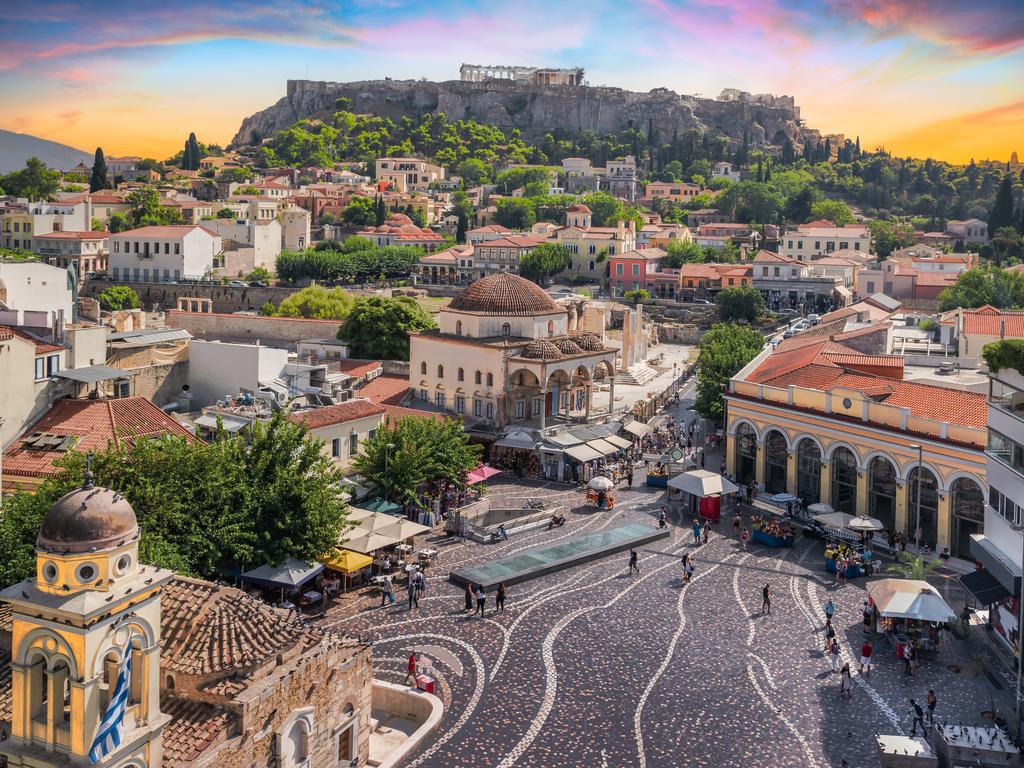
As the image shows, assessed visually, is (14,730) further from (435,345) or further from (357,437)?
(435,345)

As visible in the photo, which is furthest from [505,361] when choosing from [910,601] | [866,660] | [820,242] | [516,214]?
[516,214]

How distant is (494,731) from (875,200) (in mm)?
134604

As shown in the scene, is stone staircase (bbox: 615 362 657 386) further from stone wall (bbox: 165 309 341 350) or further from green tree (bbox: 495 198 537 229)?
green tree (bbox: 495 198 537 229)

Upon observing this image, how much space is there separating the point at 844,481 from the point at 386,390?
20230mm

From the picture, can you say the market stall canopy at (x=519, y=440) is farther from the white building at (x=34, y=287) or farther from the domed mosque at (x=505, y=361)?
the white building at (x=34, y=287)

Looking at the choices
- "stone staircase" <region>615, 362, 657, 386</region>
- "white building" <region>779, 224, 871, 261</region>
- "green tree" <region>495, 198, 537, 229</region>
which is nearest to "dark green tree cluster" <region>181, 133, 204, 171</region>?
"green tree" <region>495, 198, 537, 229</region>

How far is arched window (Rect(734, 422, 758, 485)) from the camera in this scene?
38312 millimetres

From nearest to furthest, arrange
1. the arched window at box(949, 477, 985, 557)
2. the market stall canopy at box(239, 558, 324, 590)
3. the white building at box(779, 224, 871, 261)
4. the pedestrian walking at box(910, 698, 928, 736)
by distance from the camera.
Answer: the pedestrian walking at box(910, 698, 928, 736), the market stall canopy at box(239, 558, 324, 590), the arched window at box(949, 477, 985, 557), the white building at box(779, 224, 871, 261)

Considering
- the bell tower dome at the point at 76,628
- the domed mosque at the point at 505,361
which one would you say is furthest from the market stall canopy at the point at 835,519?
the bell tower dome at the point at 76,628

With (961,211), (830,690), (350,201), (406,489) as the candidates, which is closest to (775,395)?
(406,489)

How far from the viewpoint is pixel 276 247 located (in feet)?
354

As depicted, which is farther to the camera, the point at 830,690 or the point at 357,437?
the point at 357,437

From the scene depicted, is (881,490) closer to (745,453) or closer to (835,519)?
(835,519)

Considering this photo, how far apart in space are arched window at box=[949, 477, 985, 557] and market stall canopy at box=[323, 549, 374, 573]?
16.2 m
